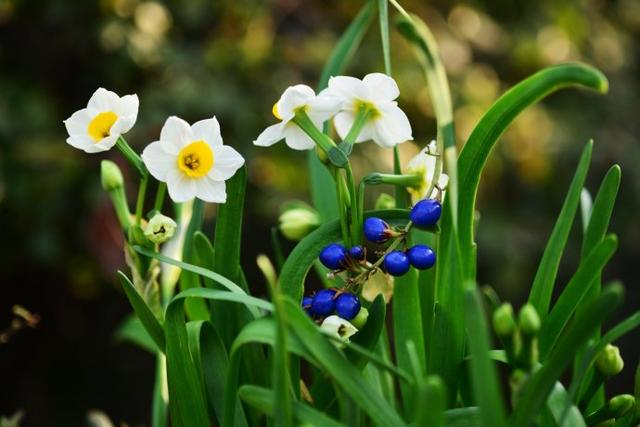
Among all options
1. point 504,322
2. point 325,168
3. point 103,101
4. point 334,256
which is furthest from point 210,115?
point 504,322

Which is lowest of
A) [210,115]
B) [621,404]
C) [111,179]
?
[210,115]

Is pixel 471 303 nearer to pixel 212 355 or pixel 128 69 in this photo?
pixel 212 355

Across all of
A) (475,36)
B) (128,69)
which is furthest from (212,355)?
(475,36)

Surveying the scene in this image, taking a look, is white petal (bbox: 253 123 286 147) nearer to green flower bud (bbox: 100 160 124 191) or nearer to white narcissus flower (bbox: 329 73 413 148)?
white narcissus flower (bbox: 329 73 413 148)

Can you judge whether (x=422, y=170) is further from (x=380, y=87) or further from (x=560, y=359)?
(x=560, y=359)

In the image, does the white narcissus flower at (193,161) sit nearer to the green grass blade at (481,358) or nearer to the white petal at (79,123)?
the white petal at (79,123)
